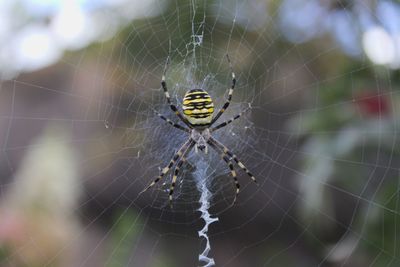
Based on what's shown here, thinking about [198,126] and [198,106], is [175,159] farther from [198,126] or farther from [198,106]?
[198,106]

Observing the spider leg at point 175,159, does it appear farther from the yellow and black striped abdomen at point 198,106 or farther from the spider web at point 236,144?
the yellow and black striped abdomen at point 198,106

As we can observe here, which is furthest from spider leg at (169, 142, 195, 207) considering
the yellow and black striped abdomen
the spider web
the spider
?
the yellow and black striped abdomen

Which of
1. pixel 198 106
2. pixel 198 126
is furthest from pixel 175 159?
pixel 198 106

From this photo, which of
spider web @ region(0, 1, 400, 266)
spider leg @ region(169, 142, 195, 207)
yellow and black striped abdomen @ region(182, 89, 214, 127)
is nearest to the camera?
spider web @ region(0, 1, 400, 266)

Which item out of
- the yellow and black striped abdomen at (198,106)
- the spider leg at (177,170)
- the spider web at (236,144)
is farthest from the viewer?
the spider leg at (177,170)

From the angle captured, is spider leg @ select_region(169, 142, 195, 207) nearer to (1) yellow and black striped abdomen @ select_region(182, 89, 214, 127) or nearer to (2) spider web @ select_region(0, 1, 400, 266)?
(2) spider web @ select_region(0, 1, 400, 266)

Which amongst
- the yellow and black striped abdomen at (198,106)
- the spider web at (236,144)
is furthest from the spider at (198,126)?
the spider web at (236,144)

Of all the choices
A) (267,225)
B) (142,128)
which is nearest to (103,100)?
(142,128)

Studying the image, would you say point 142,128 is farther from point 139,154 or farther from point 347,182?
point 347,182

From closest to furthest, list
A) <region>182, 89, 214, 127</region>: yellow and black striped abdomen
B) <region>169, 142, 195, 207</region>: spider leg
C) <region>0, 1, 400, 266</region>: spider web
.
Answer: <region>0, 1, 400, 266</region>: spider web, <region>182, 89, 214, 127</region>: yellow and black striped abdomen, <region>169, 142, 195, 207</region>: spider leg
